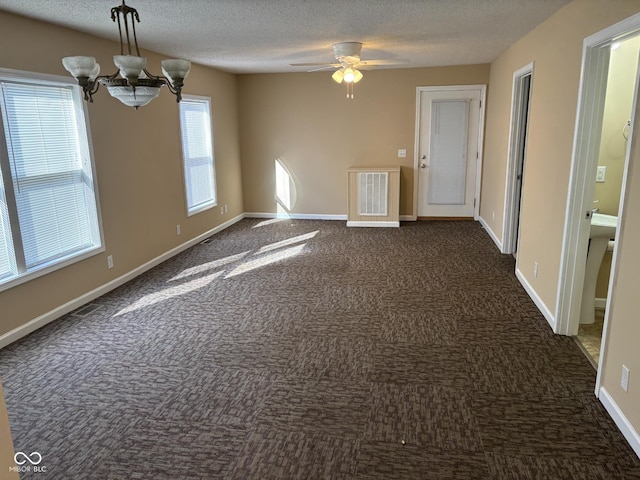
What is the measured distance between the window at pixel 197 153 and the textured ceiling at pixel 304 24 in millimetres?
885

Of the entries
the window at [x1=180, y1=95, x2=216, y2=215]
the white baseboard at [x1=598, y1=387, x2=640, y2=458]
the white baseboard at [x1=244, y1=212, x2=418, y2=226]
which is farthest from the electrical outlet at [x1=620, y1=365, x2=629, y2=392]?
the white baseboard at [x1=244, y1=212, x2=418, y2=226]

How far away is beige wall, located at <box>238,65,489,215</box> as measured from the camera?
724 centimetres

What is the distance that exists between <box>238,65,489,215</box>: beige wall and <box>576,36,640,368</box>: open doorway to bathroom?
11.7ft

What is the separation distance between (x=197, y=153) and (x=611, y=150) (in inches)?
199

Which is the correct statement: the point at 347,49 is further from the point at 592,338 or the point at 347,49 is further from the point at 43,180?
the point at 592,338

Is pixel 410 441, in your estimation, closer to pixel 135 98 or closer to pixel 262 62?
pixel 135 98

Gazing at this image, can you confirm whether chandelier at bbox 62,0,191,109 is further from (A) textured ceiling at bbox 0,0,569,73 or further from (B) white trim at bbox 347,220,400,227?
(B) white trim at bbox 347,220,400,227

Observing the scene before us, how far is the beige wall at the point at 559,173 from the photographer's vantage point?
2.30 meters

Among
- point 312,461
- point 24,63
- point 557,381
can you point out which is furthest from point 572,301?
point 24,63

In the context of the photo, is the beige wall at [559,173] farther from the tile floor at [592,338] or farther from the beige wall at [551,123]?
the tile floor at [592,338]

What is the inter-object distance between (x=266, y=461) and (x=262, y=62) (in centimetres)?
531

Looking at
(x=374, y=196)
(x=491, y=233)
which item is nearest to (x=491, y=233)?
(x=491, y=233)

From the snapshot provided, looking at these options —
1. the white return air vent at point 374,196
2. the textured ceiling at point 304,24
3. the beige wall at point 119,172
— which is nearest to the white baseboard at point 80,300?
the beige wall at point 119,172

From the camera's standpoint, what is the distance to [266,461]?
2229 millimetres
